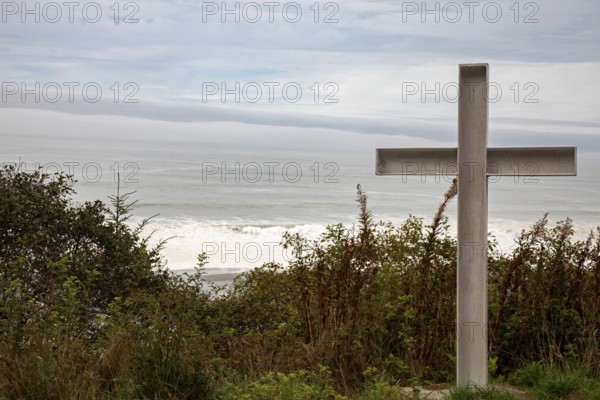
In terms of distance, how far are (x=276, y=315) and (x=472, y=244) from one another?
12.5 ft

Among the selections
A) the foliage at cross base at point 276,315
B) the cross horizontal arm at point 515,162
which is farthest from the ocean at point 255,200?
the cross horizontal arm at point 515,162

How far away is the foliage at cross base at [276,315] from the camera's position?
195 inches

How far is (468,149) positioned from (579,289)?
1.87 m

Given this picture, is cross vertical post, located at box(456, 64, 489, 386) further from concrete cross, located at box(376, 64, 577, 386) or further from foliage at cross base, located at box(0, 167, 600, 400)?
foliage at cross base, located at box(0, 167, 600, 400)

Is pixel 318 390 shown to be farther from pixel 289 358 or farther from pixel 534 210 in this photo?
pixel 534 210

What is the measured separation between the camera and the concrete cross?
19.4ft

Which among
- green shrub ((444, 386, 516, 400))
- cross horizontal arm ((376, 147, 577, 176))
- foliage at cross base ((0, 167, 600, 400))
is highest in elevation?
cross horizontal arm ((376, 147, 577, 176))

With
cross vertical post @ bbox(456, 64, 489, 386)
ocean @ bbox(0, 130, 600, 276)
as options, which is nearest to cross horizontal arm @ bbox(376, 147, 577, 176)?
cross vertical post @ bbox(456, 64, 489, 386)

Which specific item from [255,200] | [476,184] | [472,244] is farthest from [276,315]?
[255,200]

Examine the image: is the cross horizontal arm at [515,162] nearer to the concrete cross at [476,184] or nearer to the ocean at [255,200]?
the concrete cross at [476,184]

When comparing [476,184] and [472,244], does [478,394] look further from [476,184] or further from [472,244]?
[476,184]

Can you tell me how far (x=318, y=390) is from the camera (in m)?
5.55

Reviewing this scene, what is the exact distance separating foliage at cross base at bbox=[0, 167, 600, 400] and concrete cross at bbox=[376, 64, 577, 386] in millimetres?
357

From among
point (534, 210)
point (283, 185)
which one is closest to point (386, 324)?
point (534, 210)
